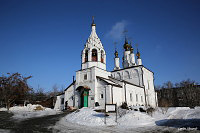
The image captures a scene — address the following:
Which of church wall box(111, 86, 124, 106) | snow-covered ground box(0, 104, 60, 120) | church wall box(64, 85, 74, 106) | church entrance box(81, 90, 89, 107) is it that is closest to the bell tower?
church wall box(64, 85, 74, 106)

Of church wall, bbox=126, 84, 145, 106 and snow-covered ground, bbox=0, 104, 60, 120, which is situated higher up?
church wall, bbox=126, 84, 145, 106

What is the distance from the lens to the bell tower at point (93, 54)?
2375 centimetres

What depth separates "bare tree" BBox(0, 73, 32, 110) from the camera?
73.2 feet

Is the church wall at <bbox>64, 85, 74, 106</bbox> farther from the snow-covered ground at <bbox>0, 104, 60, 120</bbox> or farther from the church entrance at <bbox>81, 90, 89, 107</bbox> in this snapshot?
the snow-covered ground at <bbox>0, 104, 60, 120</bbox>

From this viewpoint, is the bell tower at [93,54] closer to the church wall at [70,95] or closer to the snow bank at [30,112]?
the church wall at [70,95]

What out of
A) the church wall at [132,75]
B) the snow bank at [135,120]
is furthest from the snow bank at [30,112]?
the church wall at [132,75]

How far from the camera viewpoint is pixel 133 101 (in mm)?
25500

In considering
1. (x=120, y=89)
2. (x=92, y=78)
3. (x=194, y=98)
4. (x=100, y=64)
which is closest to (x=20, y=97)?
(x=92, y=78)

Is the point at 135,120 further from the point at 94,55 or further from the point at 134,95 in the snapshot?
the point at 134,95

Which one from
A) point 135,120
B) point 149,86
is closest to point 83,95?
point 135,120

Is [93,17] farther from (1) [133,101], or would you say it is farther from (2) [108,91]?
(1) [133,101]

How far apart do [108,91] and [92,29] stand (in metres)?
13.3

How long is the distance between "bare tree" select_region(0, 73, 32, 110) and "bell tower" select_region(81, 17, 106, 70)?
10968 millimetres

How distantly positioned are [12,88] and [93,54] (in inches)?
577
